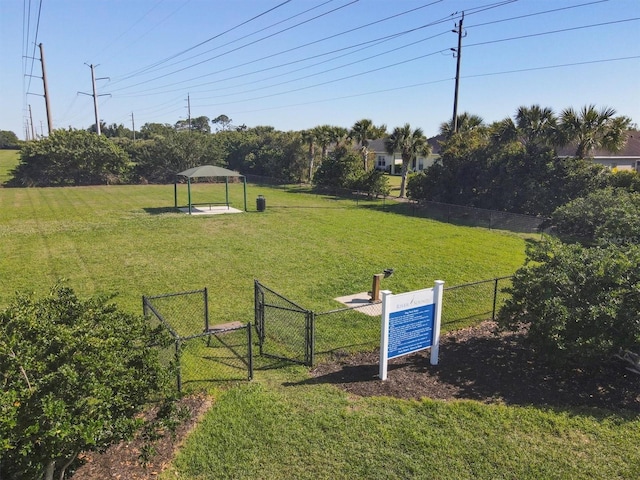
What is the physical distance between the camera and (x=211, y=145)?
4797 centimetres

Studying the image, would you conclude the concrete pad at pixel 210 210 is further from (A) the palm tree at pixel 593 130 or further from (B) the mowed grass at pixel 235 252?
(A) the palm tree at pixel 593 130

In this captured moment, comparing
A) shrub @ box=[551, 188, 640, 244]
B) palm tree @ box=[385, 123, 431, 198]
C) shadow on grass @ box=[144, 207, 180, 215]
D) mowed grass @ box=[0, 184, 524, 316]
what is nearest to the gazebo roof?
shadow on grass @ box=[144, 207, 180, 215]

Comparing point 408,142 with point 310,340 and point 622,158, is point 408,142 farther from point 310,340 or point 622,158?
point 310,340

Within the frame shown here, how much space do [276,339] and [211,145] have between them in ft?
139

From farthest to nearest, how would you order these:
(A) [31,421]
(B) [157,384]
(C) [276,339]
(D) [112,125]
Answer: (D) [112,125] < (C) [276,339] < (B) [157,384] < (A) [31,421]

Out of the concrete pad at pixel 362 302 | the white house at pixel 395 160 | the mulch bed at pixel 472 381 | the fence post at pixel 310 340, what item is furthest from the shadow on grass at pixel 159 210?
the white house at pixel 395 160

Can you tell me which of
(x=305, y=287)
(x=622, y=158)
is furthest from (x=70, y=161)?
(x=622, y=158)

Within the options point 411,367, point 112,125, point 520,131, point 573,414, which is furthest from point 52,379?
point 112,125

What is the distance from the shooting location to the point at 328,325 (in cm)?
936

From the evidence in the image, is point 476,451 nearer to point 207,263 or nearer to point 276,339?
point 276,339

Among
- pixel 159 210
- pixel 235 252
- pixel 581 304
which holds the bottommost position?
pixel 235 252

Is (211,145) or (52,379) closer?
(52,379)

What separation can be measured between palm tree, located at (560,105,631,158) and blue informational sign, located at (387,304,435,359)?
18.3 m

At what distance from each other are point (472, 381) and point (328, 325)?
3.25 metres
